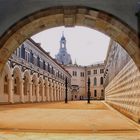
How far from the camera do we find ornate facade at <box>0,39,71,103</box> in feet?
99.5

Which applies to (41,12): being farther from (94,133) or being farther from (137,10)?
(94,133)

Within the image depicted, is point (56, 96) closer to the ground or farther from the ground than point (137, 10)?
closer to the ground

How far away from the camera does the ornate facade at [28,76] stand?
30.3 meters

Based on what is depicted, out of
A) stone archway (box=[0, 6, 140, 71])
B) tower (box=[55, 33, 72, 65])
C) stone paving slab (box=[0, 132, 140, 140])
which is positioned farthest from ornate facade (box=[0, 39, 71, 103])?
tower (box=[55, 33, 72, 65])

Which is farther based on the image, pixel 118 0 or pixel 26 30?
pixel 26 30

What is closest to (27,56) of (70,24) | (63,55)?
(70,24)

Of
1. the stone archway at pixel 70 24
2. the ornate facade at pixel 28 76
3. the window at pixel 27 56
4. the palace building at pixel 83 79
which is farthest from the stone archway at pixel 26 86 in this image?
the palace building at pixel 83 79

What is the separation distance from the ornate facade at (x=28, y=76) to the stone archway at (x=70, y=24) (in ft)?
56.6

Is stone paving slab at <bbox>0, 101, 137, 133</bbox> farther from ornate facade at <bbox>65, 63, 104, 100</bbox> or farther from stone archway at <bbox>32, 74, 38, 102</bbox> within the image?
ornate facade at <bbox>65, 63, 104, 100</bbox>

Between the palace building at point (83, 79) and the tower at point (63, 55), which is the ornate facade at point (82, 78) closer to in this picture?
the palace building at point (83, 79)

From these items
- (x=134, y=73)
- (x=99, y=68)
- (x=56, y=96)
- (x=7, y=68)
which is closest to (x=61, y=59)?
(x=99, y=68)

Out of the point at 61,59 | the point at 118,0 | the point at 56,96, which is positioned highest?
the point at 61,59

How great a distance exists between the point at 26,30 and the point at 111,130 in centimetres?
472

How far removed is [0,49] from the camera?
702cm
